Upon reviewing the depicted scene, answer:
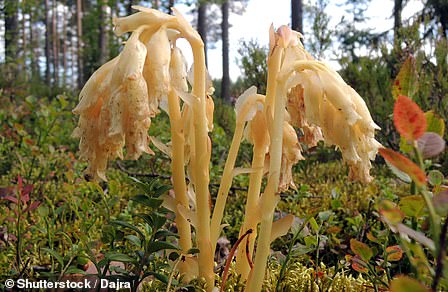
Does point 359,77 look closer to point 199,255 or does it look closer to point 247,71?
point 247,71

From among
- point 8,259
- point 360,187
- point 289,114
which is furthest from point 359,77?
point 8,259

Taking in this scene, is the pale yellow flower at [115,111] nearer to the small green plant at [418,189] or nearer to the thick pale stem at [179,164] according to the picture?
the thick pale stem at [179,164]

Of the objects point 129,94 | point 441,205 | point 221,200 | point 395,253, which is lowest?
point 395,253

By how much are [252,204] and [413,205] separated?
0.41 m

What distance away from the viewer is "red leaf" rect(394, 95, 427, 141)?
0.41 m

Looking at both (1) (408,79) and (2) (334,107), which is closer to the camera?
(1) (408,79)

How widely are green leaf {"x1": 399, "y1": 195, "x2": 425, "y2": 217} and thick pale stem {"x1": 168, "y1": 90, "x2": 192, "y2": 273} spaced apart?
19.0 inches

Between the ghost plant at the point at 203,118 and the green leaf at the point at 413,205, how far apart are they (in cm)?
24

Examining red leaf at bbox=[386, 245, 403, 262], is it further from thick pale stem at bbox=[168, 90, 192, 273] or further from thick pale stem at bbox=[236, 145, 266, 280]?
thick pale stem at bbox=[168, 90, 192, 273]

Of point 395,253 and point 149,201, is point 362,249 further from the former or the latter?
point 149,201

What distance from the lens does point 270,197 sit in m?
0.75
